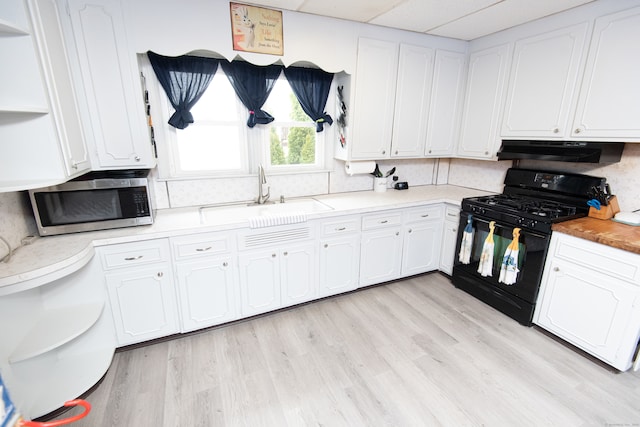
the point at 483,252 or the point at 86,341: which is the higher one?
the point at 483,252

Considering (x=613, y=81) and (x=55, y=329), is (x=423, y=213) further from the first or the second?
(x=55, y=329)

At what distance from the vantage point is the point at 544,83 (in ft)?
7.79

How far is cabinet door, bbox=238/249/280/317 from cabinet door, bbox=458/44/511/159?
2308 mm

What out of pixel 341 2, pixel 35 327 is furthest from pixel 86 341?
pixel 341 2

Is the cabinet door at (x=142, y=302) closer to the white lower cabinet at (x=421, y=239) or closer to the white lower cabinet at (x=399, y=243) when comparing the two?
the white lower cabinet at (x=399, y=243)

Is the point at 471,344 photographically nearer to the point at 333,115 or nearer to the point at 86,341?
the point at 333,115

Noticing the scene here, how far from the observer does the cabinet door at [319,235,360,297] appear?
2508 mm

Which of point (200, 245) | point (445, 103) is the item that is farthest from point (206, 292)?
point (445, 103)

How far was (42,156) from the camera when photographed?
1502mm

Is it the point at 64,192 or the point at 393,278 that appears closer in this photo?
the point at 64,192

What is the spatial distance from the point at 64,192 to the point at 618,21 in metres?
3.76

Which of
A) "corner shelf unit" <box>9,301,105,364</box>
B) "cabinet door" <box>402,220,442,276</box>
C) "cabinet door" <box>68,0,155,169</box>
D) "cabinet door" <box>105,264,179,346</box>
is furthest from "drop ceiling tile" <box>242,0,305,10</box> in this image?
"corner shelf unit" <box>9,301,105,364</box>

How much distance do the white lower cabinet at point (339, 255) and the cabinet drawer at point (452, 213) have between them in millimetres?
1045

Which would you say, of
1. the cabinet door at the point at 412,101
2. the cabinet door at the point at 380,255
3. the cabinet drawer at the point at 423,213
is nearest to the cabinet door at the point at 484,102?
the cabinet door at the point at 412,101
